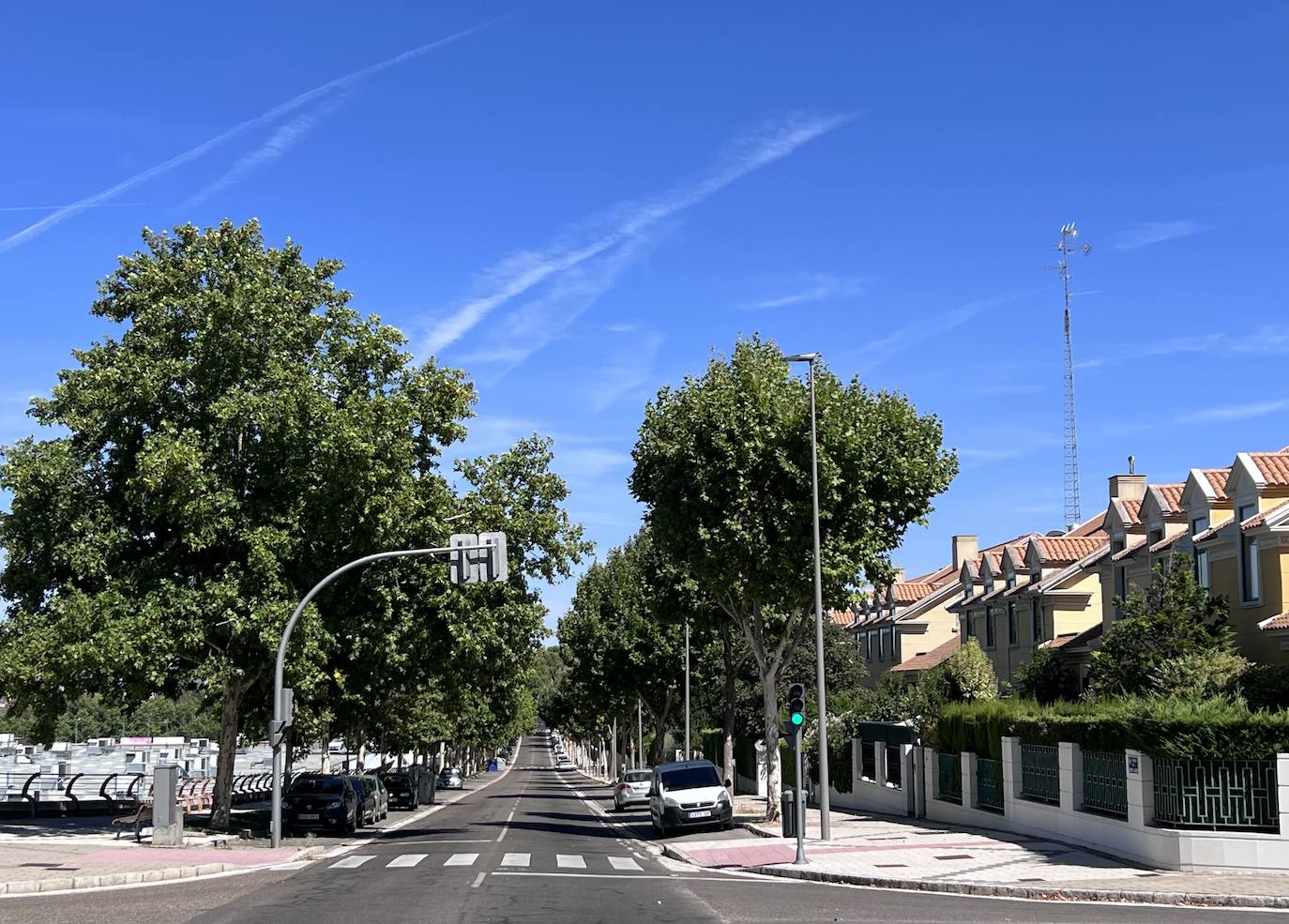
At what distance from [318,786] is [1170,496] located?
2737 cm

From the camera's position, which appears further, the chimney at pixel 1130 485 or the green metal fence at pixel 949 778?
the chimney at pixel 1130 485

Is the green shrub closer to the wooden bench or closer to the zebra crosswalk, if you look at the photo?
the zebra crosswalk

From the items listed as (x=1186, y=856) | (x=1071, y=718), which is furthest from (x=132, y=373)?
(x=1186, y=856)

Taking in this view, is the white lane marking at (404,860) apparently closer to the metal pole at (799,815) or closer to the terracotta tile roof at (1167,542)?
the metal pole at (799,815)

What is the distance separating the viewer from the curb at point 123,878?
1945 cm

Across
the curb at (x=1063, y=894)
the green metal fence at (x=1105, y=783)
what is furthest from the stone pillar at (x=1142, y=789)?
the curb at (x=1063, y=894)

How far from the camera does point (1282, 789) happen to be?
1977 cm

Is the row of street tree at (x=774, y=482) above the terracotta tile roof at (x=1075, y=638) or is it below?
above

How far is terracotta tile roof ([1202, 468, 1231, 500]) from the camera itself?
36.2 m

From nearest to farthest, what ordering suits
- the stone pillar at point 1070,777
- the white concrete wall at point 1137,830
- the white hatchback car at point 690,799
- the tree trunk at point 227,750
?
the white concrete wall at point 1137,830
the stone pillar at point 1070,777
the tree trunk at point 227,750
the white hatchback car at point 690,799

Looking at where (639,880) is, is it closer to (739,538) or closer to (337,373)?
(739,538)

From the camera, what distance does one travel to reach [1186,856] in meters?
20.3

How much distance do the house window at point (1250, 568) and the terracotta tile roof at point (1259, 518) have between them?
459mm

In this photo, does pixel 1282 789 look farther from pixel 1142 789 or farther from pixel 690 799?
pixel 690 799
